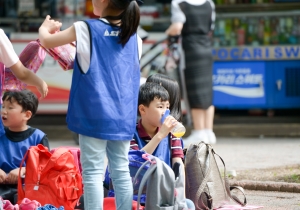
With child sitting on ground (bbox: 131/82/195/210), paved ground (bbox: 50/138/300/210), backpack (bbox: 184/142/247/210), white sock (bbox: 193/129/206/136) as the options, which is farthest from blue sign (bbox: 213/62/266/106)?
child sitting on ground (bbox: 131/82/195/210)

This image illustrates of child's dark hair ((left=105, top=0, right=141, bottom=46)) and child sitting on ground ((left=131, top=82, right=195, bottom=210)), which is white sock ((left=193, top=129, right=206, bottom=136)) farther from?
child's dark hair ((left=105, top=0, right=141, bottom=46))

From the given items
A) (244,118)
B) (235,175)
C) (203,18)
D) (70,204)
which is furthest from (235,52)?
(70,204)

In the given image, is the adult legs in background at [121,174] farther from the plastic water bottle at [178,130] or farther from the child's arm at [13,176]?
the child's arm at [13,176]

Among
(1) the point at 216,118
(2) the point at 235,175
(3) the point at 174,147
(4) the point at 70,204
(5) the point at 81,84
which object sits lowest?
(1) the point at 216,118

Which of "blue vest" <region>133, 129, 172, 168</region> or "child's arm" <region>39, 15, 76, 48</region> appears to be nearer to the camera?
"child's arm" <region>39, 15, 76, 48</region>

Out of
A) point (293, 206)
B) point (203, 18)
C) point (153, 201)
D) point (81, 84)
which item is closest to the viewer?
point (81, 84)

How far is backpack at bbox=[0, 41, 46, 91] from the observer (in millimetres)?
5184

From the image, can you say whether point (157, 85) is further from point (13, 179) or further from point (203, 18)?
point (203, 18)

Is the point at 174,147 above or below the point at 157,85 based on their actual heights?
below

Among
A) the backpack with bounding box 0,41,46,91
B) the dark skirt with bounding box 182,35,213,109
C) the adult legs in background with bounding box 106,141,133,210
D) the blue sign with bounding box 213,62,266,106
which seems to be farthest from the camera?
the blue sign with bounding box 213,62,266,106

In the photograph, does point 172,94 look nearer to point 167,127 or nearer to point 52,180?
point 167,127

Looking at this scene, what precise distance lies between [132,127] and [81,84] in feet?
1.27

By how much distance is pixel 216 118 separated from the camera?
1145cm

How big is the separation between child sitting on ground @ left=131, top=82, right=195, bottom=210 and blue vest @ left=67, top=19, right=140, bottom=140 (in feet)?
2.00
